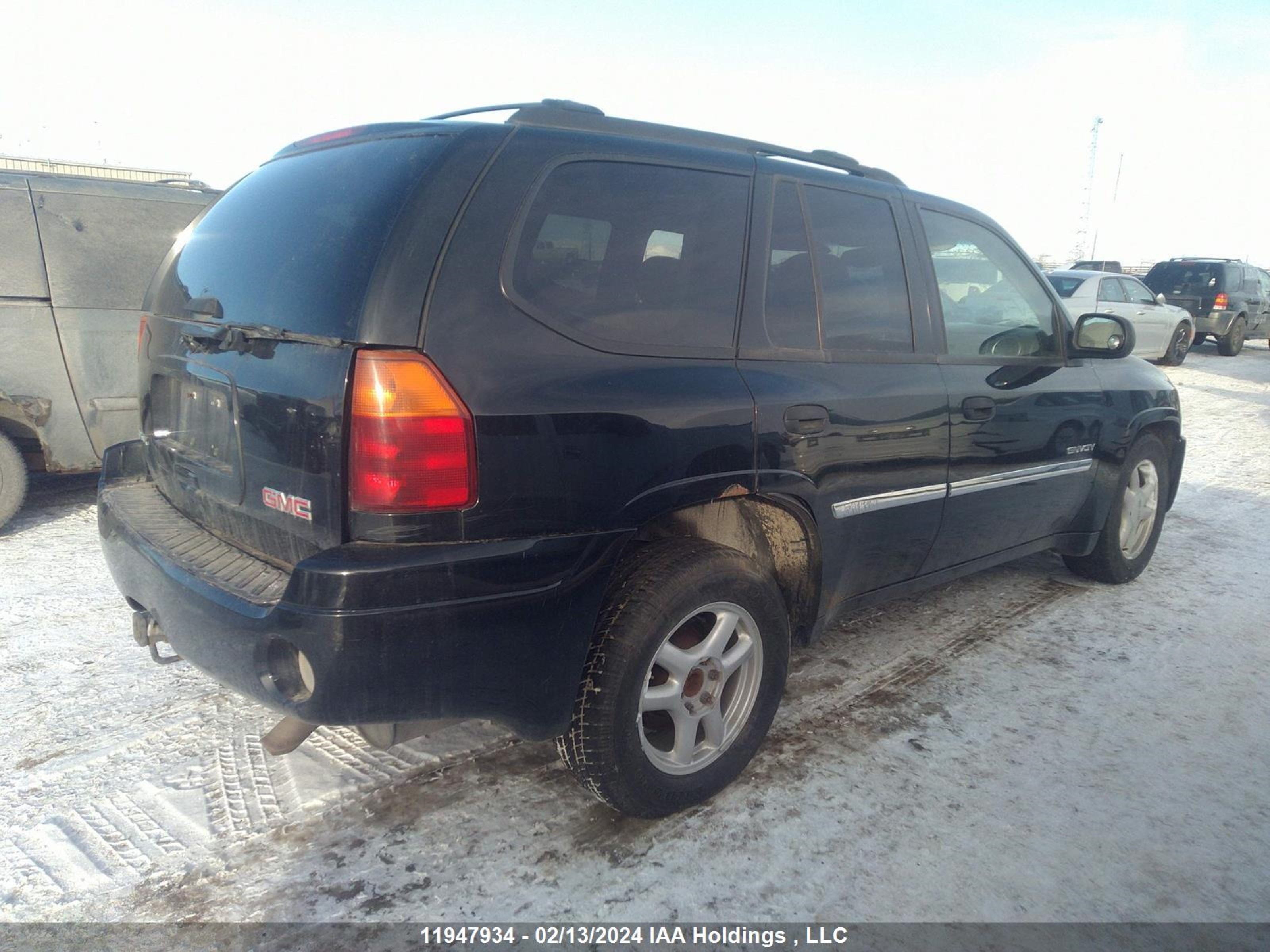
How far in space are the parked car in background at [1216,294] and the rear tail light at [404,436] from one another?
20017 mm

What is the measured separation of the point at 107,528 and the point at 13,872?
0.97 meters

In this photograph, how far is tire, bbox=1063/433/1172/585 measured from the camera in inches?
174

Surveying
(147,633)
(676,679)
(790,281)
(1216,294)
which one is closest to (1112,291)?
(1216,294)

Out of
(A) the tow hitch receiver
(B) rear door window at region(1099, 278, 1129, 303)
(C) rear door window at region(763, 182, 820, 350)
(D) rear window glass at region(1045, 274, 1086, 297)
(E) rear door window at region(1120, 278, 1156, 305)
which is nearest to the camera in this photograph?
(A) the tow hitch receiver

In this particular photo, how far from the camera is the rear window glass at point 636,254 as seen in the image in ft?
7.12

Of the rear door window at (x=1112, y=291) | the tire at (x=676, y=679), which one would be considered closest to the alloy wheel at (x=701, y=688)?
the tire at (x=676, y=679)

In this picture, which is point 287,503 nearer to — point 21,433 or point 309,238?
point 309,238

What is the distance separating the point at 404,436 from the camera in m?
1.93

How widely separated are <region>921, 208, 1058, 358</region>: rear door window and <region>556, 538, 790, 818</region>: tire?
4.77 feet

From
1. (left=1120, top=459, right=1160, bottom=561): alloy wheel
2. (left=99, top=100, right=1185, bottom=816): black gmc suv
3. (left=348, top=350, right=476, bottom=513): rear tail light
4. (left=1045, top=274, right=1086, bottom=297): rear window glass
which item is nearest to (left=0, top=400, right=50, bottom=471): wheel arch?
(left=99, top=100, right=1185, bottom=816): black gmc suv

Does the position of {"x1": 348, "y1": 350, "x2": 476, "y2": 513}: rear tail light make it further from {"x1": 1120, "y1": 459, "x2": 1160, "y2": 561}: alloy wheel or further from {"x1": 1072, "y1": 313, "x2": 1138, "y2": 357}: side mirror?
{"x1": 1120, "y1": 459, "x2": 1160, "y2": 561}: alloy wheel

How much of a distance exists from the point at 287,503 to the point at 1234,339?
2118 cm

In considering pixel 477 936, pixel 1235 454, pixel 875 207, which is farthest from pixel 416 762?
pixel 1235 454

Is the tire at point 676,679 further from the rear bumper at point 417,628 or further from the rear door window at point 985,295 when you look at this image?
the rear door window at point 985,295
